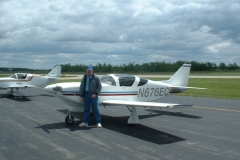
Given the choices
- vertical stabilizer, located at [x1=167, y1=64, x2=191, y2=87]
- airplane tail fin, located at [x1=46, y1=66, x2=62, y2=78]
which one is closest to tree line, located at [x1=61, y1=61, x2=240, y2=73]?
airplane tail fin, located at [x1=46, y1=66, x2=62, y2=78]

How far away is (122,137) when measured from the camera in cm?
696

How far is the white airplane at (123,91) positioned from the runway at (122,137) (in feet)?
2.15

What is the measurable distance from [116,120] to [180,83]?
3.89 m

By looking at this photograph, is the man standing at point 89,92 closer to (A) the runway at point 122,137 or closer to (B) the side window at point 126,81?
(A) the runway at point 122,137

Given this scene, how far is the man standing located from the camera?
816 centimetres

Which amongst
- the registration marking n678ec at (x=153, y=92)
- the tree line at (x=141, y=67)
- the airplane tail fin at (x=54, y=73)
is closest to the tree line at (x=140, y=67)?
the tree line at (x=141, y=67)

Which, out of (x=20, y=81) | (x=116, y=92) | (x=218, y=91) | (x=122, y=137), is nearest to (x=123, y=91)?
(x=116, y=92)

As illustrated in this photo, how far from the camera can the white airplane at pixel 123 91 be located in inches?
329

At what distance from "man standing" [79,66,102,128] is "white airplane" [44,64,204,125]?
1.27 ft

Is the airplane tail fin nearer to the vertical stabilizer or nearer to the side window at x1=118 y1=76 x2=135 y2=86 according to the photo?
the vertical stabilizer

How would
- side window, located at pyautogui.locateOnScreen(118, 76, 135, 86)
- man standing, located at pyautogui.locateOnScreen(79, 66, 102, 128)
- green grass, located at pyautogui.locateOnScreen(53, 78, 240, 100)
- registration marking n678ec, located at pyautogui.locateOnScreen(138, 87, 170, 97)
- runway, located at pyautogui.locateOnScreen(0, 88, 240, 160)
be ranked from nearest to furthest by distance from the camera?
runway, located at pyautogui.locateOnScreen(0, 88, 240, 160), man standing, located at pyautogui.locateOnScreen(79, 66, 102, 128), side window, located at pyautogui.locateOnScreen(118, 76, 135, 86), registration marking n678ec, located at pyautogui.locateOnScreen(138, 87, 170, 97), green grass, located at pyautogui.locateOnScreen(53, 78, 240, 100)

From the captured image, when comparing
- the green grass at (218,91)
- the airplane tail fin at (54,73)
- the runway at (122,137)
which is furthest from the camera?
the airplane tail fin at (54,73)

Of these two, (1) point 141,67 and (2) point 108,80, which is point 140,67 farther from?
(2) point 108,80

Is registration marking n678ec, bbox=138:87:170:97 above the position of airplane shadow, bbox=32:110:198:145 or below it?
above
